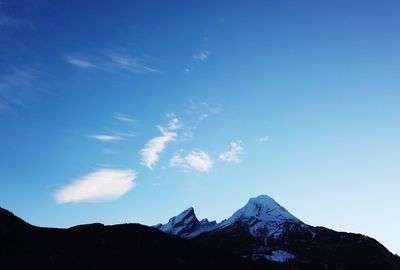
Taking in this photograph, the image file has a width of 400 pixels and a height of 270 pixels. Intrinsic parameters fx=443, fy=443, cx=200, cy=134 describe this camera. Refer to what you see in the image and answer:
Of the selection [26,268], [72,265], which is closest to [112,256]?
[72,265]

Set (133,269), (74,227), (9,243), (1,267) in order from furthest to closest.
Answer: (74,227) < (133,269) < (9,243) < (1,267)

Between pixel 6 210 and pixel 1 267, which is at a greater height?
pixel 6 210

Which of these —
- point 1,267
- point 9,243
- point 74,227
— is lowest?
point 1,267

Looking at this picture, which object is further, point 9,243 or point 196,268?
point 196,268

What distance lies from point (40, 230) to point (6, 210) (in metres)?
14.3

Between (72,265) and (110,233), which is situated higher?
(110,233)

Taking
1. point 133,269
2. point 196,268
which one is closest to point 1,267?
point 133,269

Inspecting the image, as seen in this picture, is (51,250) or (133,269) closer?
(51,250)

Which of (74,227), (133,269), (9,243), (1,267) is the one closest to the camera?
(1,267)

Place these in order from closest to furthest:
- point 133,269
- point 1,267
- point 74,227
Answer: point 1,267 < point 133,269 < point 74,227

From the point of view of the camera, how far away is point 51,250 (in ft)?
497

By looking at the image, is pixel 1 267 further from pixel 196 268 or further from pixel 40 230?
pixel 196 268

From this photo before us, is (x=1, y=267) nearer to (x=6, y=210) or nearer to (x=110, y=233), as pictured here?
(x=6, y=210)

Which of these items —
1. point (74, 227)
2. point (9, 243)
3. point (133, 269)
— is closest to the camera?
point (9, 243)
